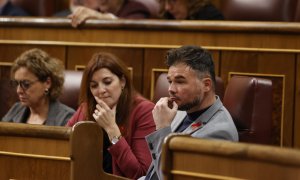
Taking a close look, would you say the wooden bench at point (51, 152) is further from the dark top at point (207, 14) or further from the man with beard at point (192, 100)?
the dark top at point (207, 14)

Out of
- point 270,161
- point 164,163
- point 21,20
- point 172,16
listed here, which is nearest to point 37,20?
point 21,20

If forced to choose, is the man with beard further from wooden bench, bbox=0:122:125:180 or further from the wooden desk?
the wooden desk

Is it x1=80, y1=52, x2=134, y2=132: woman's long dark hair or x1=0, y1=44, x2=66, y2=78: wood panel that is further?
x1=0, y1=44, x2=66, y2=78: wood panel

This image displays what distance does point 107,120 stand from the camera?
57.2 inches

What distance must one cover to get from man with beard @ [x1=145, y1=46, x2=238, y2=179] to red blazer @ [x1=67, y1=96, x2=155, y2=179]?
100mm

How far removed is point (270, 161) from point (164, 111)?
15.4 inches

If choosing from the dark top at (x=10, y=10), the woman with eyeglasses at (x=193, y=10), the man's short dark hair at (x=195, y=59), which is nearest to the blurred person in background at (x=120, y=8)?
the woman with eyeglasses at (x=193, y=10)

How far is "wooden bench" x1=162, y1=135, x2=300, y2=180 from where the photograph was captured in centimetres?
91

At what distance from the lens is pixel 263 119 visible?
1.48 metres

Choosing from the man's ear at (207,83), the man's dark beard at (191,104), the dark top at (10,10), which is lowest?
the man's dark beard at (191,104)

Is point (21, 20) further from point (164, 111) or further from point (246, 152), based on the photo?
point (246, 152)

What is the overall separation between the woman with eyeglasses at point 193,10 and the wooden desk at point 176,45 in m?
0.16

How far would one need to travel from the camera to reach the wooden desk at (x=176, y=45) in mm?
1673

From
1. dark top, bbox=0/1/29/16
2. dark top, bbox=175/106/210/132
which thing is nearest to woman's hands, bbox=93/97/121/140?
dark top, bbox=175/106/210/132
